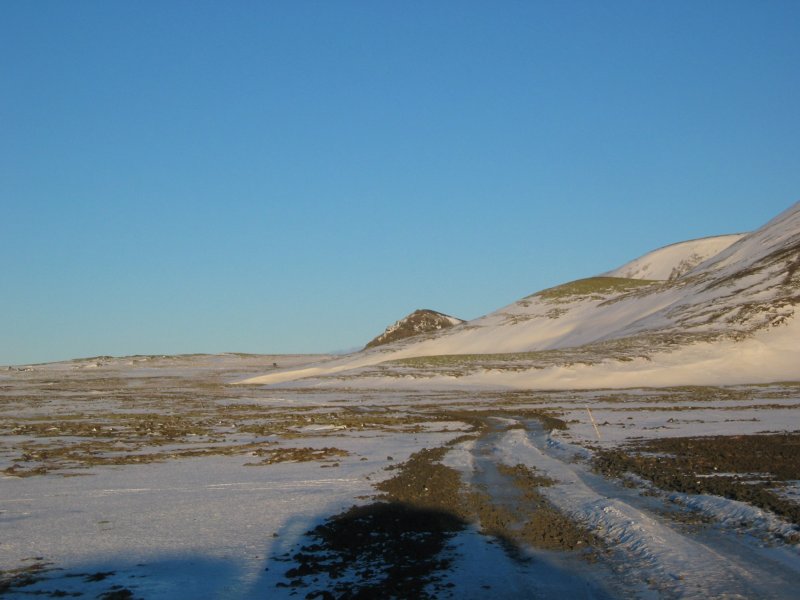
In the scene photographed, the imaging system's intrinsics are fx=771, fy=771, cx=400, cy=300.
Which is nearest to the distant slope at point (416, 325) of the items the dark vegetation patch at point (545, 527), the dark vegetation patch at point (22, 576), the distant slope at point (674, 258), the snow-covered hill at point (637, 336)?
the snow-covered hill at point (637, 336)

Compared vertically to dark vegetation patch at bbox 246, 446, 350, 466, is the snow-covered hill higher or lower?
higher

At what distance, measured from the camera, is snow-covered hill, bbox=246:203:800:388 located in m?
58.8

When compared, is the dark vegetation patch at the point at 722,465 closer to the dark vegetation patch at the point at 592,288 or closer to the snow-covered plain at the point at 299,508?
the snow-covered plain at the point at 299,508

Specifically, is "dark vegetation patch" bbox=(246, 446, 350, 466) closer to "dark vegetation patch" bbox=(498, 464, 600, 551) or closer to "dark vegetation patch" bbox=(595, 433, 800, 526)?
"dark vegetation patch" bbox=(498, 464, 600, 551)

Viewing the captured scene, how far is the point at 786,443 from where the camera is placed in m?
19.6

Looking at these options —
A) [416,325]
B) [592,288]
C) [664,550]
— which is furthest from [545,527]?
[416,325]

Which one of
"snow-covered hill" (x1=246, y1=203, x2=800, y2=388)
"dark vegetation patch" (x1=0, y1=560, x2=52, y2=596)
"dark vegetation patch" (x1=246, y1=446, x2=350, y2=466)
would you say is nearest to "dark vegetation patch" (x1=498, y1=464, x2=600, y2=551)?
"dark vegetation patch" (x1=0, y1=560, x2=52, y2=596)

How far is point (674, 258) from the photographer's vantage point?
162 m

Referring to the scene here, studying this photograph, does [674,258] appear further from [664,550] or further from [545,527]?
[664,550]

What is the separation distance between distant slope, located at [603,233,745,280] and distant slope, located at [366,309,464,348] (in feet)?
152

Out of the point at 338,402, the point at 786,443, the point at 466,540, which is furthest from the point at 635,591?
the point at 338,402

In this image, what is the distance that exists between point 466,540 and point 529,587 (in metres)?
2.18

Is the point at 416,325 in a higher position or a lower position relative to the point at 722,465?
higher

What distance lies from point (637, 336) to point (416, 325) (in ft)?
222
